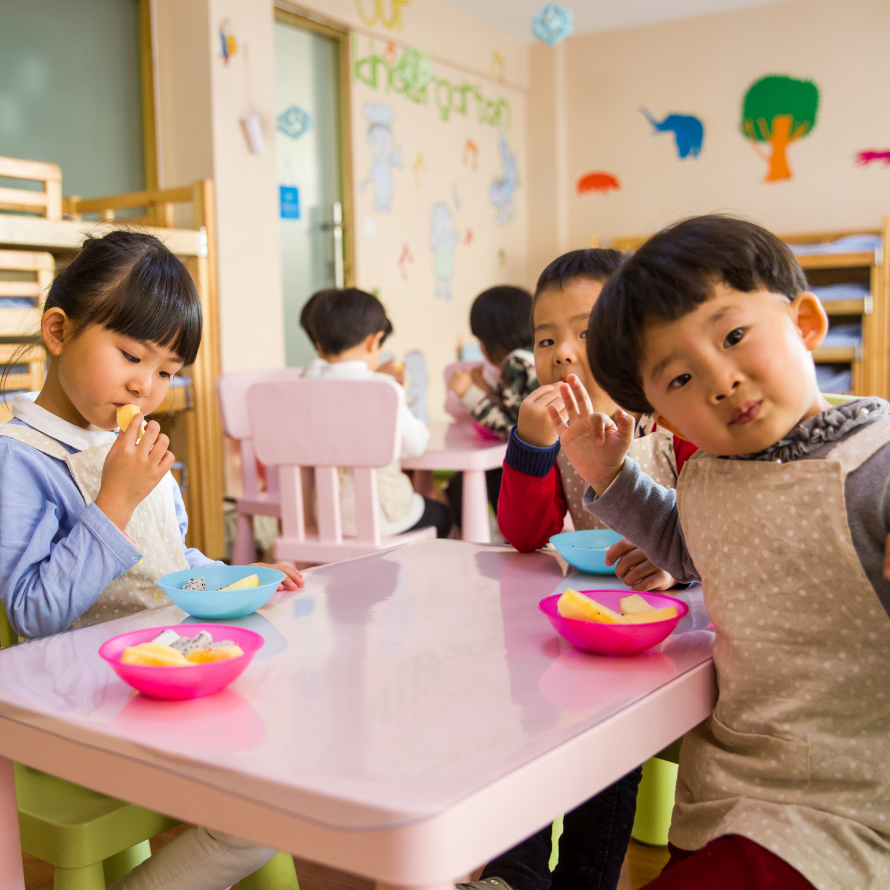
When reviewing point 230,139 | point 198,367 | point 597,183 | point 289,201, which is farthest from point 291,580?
point 597,183

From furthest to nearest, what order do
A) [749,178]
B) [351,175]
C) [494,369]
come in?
[749,178] < [351,175] < [494,369]

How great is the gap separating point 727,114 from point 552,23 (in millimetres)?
1969

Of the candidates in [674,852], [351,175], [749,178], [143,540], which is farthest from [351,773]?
[749,178]

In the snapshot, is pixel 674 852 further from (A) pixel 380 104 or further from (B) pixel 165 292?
(A) pixel 380 104

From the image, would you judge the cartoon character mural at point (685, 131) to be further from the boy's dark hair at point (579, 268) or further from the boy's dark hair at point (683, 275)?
the boy's dark hair at point (683, 275)

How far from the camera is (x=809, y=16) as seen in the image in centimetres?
537

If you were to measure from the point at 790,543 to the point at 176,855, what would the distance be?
0.64 meters

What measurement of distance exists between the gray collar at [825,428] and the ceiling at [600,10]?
4960mm

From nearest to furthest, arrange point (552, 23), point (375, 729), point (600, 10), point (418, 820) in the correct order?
point (418, 820)
point (375, 729)
point (552, 23)
point (600, 10)

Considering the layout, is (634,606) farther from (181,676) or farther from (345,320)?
(345,320)

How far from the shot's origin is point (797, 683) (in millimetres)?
748

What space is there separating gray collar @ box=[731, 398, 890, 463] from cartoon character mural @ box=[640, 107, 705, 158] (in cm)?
Result: 539

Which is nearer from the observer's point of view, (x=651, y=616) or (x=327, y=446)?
(x=651, y=616)

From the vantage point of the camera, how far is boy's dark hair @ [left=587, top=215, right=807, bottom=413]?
0.78 meters
